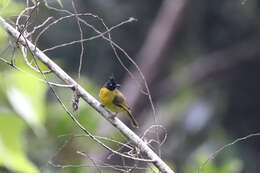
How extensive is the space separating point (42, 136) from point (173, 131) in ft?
12.0

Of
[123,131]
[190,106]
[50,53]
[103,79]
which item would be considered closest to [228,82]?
[190,106]

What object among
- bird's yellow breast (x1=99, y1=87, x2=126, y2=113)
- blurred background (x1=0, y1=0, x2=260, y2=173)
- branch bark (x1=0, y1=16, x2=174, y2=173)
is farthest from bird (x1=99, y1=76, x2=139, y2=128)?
blurred background (x1=0, y1=0, x2=260, y2=173)

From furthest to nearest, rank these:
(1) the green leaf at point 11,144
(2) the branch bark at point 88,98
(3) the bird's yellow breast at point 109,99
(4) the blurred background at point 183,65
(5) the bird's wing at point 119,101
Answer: (4) the blurred background at point 183,65 < (5) the bird's wing at point 119,101 < (3) the bird's yellow breast at point 109,99 < (1) the green leaf at point 11,144 < (2) the branch bark at point 88,98

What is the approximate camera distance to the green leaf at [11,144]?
10.6 ft

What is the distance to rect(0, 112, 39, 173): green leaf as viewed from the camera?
322cm

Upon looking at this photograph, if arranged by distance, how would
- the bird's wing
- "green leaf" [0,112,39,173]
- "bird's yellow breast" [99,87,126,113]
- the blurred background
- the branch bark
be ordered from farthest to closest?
the blurred background < the bird's wing < "bird's yellow breast" [99,87,126,113] < "green leaf" [0,112,39,173] < the branch bark

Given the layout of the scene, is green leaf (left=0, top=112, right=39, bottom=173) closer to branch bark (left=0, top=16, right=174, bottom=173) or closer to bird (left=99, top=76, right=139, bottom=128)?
bird (left=99, top=76, right=139, bottom=128)

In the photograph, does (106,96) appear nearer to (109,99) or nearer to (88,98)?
(109,99)

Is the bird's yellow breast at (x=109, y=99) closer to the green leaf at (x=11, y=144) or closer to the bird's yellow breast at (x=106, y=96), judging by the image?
the bird's yellow breast at (x=106, y=96)

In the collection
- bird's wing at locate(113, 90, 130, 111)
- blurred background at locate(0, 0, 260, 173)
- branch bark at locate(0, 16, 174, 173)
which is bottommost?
branch bark at locate(0, 16, 174, 173)

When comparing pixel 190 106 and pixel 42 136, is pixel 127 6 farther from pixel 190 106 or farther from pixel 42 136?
pixel 42 136

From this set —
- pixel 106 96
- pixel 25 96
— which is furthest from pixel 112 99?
pixel 25 96

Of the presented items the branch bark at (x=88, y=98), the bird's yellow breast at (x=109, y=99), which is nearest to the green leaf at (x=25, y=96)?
the bird's yellow breast at (x=109, y=99)

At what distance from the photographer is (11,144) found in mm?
3299
